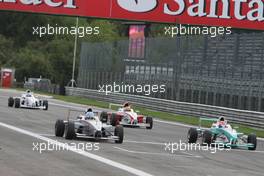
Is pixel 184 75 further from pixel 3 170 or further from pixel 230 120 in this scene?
pixel 3 170

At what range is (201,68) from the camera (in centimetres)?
4347

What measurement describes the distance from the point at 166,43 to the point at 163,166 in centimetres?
3337

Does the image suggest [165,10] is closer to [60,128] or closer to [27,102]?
[27,102]

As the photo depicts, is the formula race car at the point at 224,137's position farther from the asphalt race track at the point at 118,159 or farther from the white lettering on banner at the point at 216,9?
the white lettering on banner at the point at 216,9

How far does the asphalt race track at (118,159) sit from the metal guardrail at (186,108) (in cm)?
1306

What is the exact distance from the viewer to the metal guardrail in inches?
1451

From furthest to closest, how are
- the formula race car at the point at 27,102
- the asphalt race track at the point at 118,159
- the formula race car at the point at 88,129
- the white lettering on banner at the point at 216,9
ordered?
the formula race car at the point at 27,102 < the white lettering on banner at the point at 216,9 < the formula race car at the point at 88,129 < the asphalt race track at the point at 118,159

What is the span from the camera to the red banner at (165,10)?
35500 mm

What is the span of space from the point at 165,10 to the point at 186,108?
Result: 8315 millimetres

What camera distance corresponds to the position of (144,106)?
5069 centimetres

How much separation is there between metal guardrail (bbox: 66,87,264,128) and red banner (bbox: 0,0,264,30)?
4.23m

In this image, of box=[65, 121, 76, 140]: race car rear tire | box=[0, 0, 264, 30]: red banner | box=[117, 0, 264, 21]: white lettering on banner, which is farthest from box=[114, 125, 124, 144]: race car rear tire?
box=[117, 0, 264, 21]: white lettering on banner

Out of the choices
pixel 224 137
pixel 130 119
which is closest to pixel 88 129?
pixel 224 137

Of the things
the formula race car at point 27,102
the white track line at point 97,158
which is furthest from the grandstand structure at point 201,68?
the white track line at point 97,158
